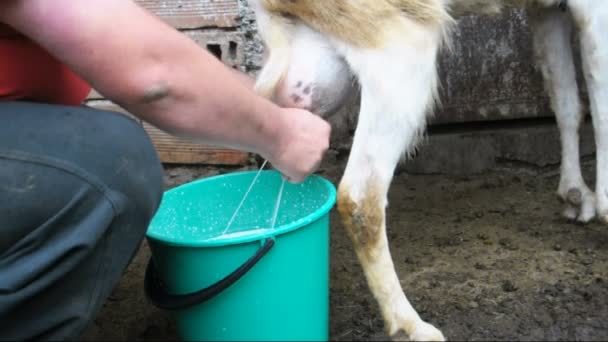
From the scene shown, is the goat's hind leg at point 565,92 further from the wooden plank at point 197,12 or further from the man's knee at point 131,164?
the man's knee at point 131,164

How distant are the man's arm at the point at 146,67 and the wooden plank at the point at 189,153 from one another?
1.27 m

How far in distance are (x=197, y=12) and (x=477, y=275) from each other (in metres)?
1.31

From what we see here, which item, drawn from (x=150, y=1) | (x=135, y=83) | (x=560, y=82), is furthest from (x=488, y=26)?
(x=135, y=83)

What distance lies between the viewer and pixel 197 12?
2.23 metres

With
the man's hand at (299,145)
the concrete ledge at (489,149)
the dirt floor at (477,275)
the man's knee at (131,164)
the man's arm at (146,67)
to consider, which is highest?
the man's arm at (146,67)

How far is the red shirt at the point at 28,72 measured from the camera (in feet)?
3.38

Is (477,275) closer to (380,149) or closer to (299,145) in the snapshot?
(380,149)

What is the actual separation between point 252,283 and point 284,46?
57cm

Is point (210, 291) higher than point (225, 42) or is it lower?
lower

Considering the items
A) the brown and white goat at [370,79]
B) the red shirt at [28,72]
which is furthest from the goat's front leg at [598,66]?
the red shirt at [28,72]

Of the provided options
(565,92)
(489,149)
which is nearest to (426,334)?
(565,92)

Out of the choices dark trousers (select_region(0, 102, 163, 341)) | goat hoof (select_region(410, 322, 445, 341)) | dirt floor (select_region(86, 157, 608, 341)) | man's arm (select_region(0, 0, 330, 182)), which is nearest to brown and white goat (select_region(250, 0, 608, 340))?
goat hoof (select_region(410, 322, 445, 341))

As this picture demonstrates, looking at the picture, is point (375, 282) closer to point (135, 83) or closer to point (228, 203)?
point (228, 203)

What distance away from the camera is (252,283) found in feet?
4.04
